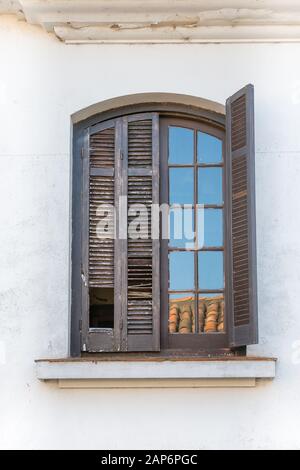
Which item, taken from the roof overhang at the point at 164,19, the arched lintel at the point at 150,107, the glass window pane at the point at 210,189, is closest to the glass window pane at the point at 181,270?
the glass window pane at the point at 210,189

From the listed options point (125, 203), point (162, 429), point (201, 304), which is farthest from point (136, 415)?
point (125, 203)

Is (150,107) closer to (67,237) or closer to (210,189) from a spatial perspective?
(210,189)

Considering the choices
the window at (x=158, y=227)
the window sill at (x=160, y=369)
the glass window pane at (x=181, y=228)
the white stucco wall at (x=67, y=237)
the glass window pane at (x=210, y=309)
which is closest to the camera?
the window sill at (x=160, y=369)

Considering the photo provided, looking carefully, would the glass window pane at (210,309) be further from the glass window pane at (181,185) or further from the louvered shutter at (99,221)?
the glass window pane at (181,185)

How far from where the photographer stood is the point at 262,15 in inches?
353

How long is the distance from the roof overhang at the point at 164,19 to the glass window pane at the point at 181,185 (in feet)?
3.30

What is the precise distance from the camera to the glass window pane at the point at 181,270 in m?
8.98

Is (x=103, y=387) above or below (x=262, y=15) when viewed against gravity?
below

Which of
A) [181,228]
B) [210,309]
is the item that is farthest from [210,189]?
[210,309]

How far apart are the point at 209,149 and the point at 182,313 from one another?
1.29 m

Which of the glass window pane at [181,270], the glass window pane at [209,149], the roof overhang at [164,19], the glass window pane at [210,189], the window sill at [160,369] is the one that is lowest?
the window sill at [160,369]

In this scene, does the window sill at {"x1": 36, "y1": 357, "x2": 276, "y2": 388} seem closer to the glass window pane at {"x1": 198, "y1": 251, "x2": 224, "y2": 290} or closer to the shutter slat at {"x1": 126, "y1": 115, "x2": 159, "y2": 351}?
the shutter slat at {"x1": 126, "y1": 115, "x2": 159, "y2": 351}
